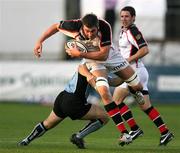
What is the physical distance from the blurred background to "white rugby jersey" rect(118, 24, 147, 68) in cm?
985

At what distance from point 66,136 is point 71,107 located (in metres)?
2.43

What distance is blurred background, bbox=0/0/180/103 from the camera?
81.1ft

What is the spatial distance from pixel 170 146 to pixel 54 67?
37.8 feet

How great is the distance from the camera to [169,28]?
27531mm

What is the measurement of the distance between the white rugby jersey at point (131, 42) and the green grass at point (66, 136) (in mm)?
1503

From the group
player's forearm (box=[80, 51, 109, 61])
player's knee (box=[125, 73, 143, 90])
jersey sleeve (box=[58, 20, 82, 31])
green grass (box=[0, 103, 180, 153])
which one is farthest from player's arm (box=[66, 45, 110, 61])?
green grass (box=[0, 103, 180, 153])

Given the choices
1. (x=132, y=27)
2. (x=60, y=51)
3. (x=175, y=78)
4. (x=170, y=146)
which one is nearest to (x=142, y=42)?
(x=132, y=27)

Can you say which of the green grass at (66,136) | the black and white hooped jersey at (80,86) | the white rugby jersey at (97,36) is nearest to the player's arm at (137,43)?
the green grass at (66,136)

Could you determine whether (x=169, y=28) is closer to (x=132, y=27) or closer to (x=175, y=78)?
(x=175, y=78)

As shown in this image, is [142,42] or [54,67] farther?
[54,67]

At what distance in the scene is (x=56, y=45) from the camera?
2702cm

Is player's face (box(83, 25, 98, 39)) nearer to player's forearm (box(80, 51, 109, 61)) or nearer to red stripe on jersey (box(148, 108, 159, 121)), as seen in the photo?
player's forearm (box(80, 51, 109, 61))

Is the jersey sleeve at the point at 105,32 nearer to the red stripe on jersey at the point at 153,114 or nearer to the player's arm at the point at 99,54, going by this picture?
the player's arm at the point at 99,54

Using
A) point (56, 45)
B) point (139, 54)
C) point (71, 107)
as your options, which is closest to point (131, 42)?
point (139, 54)
